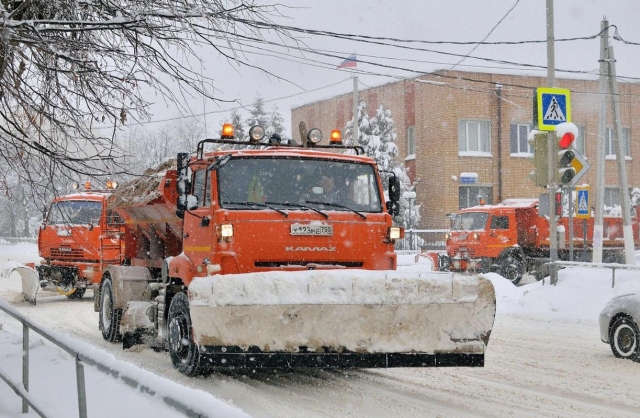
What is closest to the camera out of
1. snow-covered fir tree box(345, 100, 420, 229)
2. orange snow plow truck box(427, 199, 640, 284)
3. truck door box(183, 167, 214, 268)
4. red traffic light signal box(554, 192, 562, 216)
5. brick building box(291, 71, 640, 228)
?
truck door box(183, 167, 214, 268)

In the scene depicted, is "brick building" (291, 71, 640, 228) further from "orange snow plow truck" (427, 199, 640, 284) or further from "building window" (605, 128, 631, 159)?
"orange snow plow truck" (427, 199, 640, 284)

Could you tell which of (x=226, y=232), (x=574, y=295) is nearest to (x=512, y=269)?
(x=574, y=295)

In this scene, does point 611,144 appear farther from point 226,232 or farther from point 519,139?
point 226,232

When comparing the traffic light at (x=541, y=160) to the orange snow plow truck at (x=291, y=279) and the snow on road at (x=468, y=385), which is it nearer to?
the snow on road at (x=468, y=385)

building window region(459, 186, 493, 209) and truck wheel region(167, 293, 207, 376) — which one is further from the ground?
building window region(459, 186, 493, 209)

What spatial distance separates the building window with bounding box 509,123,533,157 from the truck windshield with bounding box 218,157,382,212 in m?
31.0

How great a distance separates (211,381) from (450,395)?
2.37 metres

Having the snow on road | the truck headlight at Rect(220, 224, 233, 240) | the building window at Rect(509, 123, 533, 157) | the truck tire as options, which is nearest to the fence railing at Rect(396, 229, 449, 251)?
the building window at Rect(509, 123, 533, 157)

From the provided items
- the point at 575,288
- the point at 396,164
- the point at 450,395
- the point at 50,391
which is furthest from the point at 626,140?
the point at 50,391

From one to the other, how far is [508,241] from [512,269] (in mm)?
881

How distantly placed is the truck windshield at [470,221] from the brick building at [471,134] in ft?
37.3

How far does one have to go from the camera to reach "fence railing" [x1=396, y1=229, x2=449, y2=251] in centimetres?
3312

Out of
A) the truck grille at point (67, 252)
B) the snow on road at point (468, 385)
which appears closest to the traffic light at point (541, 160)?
the snow on road at point (468, 385)

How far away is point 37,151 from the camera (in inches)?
293
